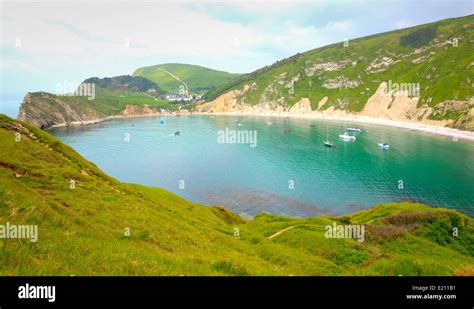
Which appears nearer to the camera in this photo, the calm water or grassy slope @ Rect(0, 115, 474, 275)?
grassy slope @ Rect(0, 115, 474, 275)

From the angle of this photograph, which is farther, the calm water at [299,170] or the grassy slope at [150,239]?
the calm water at [299,170]

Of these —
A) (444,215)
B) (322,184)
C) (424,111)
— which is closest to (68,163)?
(444,215)

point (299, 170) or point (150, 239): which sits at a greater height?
point (150, 239)

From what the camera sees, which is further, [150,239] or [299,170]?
[299,170]
